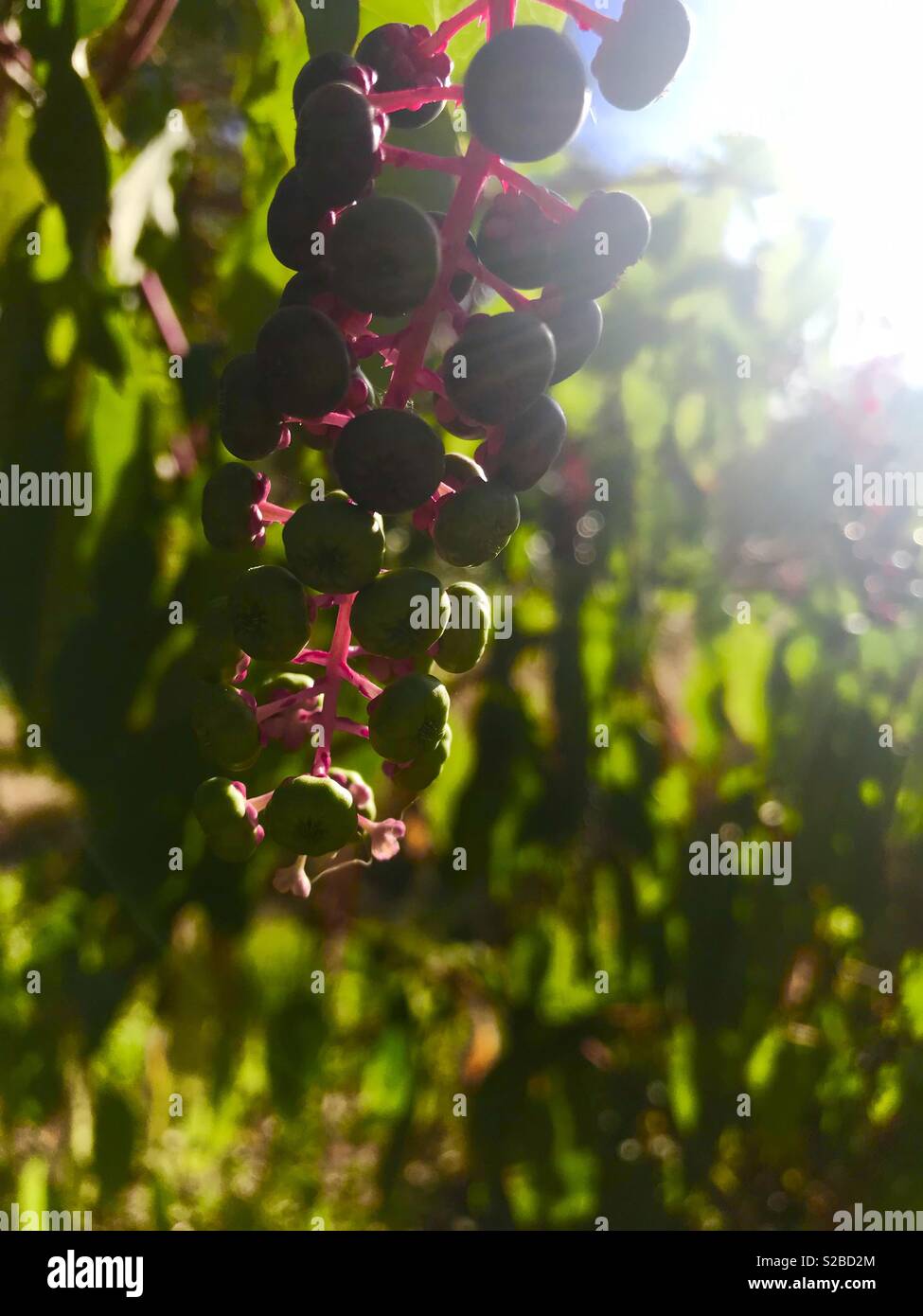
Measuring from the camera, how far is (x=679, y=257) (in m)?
2.19

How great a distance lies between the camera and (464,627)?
84cm

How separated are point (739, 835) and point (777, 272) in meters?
1.46

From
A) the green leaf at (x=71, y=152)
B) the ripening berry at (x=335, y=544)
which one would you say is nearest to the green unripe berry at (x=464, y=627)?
the ripening berry at (x=335, y=544)

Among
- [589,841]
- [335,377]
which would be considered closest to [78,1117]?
[589,841]

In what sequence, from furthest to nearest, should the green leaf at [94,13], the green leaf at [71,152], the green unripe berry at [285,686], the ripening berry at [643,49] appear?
the green leaf at [94,13], the green leaf at [71,152], the green unripe berry at [285,686], the ripening berry at [643,49]

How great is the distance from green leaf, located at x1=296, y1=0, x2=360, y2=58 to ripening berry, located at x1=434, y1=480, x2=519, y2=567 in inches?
22.2

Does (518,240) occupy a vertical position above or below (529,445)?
above

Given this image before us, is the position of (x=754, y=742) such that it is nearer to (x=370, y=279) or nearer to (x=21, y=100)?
(x=370, y=279)

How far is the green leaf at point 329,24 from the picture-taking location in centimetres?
98

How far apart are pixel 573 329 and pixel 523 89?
20 centimetres

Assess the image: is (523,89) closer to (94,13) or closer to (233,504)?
(233,504)

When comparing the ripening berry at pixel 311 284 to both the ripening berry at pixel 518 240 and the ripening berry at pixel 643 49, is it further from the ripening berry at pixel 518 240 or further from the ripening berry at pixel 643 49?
the ripening berry at pixel 643 49

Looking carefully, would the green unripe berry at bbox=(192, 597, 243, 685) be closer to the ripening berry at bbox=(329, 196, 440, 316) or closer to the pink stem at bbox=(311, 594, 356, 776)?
the pink stem at bbox=(311, 594, 356, 776)

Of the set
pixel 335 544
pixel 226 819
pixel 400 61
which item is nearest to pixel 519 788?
pixel 226 819
